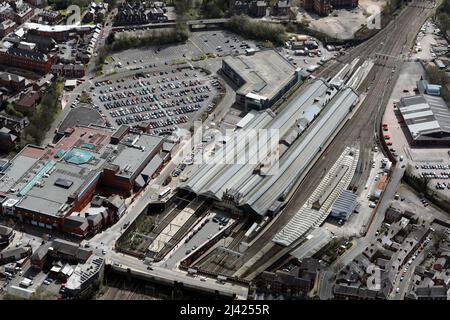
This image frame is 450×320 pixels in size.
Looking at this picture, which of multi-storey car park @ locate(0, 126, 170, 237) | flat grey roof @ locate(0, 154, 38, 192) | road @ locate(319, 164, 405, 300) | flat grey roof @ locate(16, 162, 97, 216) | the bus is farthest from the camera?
the bus

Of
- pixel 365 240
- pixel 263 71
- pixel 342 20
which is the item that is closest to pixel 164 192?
pixel 365 240

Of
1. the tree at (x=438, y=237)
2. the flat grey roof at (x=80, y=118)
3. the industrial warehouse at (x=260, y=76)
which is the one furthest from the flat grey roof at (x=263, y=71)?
the tree at (x=438, y=237)

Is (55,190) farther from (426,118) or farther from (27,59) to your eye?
(426,118)

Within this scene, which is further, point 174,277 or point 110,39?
point 110,39

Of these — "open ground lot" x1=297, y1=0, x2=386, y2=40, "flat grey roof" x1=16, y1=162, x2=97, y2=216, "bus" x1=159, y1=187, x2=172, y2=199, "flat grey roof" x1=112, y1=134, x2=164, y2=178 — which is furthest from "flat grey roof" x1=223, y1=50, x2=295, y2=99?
"flat grey roof" x1=16, y1=162, x2=97, y2=216

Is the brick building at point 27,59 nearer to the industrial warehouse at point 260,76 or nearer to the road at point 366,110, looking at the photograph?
the industrial warehouse at point 260,76

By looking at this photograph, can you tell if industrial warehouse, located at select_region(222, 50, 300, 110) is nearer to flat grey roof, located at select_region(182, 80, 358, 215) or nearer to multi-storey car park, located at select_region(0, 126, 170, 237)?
flat grey roof, located at select_region(182, 80, 358, 215)

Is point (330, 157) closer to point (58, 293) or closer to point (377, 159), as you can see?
point (377, 159)
